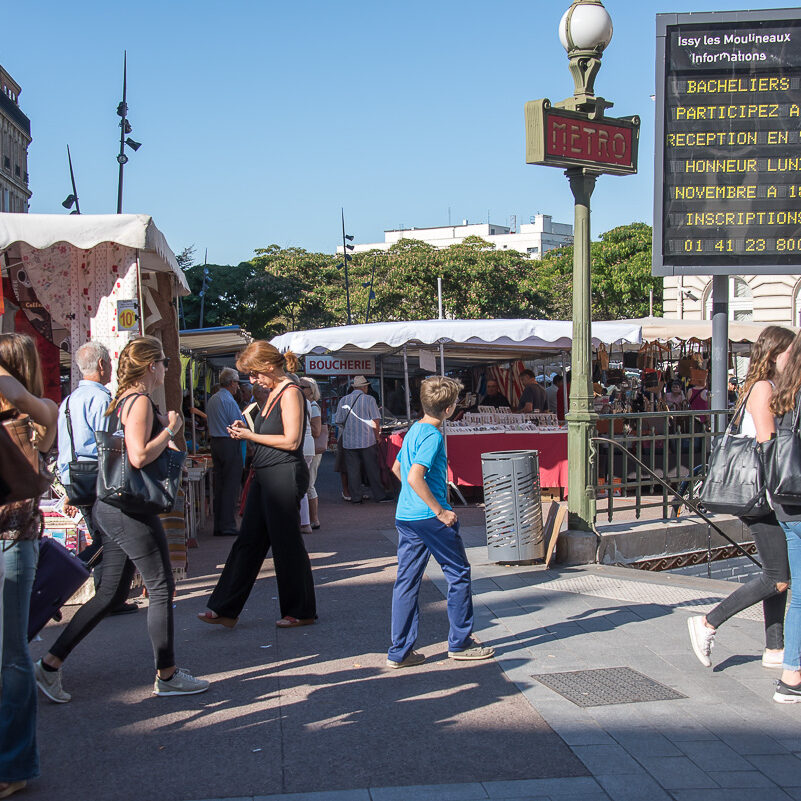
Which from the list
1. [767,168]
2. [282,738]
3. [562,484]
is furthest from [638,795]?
[562,484]

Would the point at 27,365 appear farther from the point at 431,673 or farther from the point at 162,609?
the point at 431,673

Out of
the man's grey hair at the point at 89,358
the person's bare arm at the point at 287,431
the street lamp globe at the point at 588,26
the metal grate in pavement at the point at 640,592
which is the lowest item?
the metal grate in pavement at the point at 640,592

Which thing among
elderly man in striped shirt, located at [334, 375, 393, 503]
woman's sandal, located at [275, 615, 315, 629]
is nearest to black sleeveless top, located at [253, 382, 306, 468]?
woman's sandal, located at [275, 615, 315, 629]

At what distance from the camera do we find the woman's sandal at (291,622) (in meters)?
5.82

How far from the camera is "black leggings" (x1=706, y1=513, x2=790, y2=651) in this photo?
4.74 meters

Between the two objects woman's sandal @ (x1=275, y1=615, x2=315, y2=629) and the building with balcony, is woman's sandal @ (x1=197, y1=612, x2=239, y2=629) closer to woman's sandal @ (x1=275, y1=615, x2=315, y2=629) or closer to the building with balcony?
woman's sandal @ (x1=275, y1=615, x2=315, y2=629)

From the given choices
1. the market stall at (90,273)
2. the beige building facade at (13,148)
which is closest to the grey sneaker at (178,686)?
the market stall at (90,273)

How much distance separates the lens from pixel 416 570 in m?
4.92

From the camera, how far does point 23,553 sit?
346 cm

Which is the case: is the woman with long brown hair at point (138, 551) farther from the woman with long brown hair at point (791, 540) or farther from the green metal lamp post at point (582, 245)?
the green metal lamp post at point (582, 245)

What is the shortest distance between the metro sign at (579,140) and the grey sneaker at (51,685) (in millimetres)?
5247

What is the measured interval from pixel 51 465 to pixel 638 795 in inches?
216

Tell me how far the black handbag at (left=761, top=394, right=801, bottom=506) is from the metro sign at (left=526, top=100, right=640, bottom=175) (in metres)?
3.71

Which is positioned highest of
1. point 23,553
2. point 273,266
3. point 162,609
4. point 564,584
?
point 273,266
